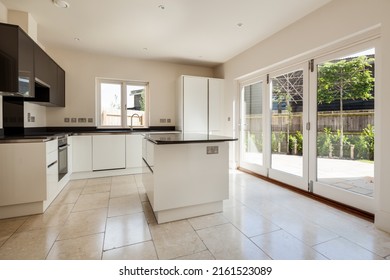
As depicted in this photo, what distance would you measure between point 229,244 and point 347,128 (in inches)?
86.0

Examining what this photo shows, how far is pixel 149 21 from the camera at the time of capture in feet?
10.2

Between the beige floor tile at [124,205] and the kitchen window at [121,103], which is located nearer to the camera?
the beige floor tile at [124,205]

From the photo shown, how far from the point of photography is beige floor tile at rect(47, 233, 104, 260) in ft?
5.32

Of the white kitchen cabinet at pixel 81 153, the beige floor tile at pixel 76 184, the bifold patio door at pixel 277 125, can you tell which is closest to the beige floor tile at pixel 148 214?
the beige floor tile at pixel 76 184

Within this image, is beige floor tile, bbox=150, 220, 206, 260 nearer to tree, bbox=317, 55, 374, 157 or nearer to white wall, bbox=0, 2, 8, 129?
tree, bbox=317, 55, 374, 157

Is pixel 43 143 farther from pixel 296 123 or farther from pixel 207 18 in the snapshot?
pixel 296 123

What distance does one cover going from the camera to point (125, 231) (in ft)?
6.66

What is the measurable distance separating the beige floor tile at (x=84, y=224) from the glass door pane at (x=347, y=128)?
2.92 metres

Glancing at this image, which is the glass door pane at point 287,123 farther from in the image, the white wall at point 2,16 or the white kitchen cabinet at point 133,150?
the white wall at point 2,16

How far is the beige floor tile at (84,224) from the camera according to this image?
1988 millimetres

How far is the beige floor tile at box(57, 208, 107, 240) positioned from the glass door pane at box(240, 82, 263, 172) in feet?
10.1

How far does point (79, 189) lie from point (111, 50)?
289 cm

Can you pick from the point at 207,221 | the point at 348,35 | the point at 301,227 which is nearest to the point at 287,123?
the point at 348,35
